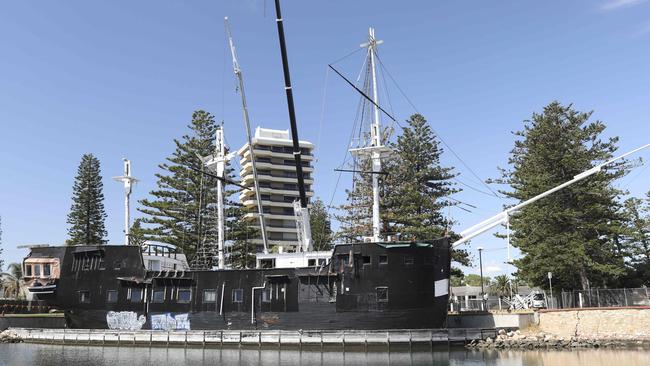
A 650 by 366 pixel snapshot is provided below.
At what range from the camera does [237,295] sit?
102 ft

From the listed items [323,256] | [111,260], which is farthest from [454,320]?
[111,260]

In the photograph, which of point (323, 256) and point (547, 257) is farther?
point (547, 257)

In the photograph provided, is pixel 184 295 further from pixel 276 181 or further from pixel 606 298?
pixel 276 181

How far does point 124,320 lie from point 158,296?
284 cm

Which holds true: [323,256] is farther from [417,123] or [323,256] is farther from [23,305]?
[23,305]

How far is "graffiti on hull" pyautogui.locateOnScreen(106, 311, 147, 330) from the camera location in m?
32.9

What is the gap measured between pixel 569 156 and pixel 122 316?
3056 cm

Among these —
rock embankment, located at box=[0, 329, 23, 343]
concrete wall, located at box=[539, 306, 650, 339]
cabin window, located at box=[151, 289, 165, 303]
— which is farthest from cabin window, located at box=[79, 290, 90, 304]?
concrete wall, located at box=[539, 306, 650, 339]

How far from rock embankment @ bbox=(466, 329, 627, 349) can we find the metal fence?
4.65 meters

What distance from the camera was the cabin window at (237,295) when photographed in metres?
30.9

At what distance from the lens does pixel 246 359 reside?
25.8 metres

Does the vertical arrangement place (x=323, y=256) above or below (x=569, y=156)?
below

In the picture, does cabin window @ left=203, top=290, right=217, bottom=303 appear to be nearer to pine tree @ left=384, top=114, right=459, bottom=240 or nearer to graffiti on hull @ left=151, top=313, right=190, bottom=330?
graffiti on hull @ left=151, top=313, right=190, bottom=330


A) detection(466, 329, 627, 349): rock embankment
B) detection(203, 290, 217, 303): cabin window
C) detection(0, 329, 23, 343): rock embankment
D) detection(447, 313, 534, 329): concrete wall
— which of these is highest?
detection(203, 290, 217, 303): cabin window
